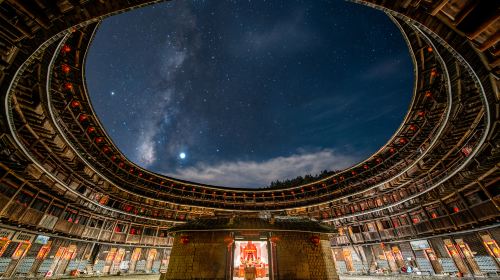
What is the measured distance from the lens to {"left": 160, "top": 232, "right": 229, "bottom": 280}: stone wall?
1283 cm

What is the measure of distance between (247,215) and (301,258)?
11.0m

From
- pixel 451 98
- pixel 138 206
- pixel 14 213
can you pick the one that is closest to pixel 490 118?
pixel 451 98

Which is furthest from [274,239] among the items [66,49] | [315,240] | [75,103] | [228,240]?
[75,103]

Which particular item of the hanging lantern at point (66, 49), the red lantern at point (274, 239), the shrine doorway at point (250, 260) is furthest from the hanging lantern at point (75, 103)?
the red lantern at point (274, 239)

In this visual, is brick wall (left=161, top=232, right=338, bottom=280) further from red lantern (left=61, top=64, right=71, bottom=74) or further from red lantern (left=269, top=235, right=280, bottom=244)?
red lantern (left=61, top=64, right=71, bottom=74)

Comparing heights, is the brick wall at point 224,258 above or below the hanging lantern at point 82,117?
below

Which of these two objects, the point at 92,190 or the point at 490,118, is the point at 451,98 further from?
the point at 92,190

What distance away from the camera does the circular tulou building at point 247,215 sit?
631cm

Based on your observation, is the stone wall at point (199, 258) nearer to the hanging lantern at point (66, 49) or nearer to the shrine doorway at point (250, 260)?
the shrine doorway at point (250, 260)

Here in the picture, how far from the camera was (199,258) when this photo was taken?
1329 centimetres

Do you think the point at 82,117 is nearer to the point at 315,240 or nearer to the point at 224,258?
the point at 224,258

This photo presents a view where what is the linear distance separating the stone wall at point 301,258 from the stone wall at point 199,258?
3.68 m

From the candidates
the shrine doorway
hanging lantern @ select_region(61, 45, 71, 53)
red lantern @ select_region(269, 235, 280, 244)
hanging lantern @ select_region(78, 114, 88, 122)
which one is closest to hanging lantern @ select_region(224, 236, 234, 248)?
red lantern @ select_region(269, 235, 280, 244)

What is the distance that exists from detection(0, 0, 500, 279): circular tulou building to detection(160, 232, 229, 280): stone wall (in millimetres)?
66
